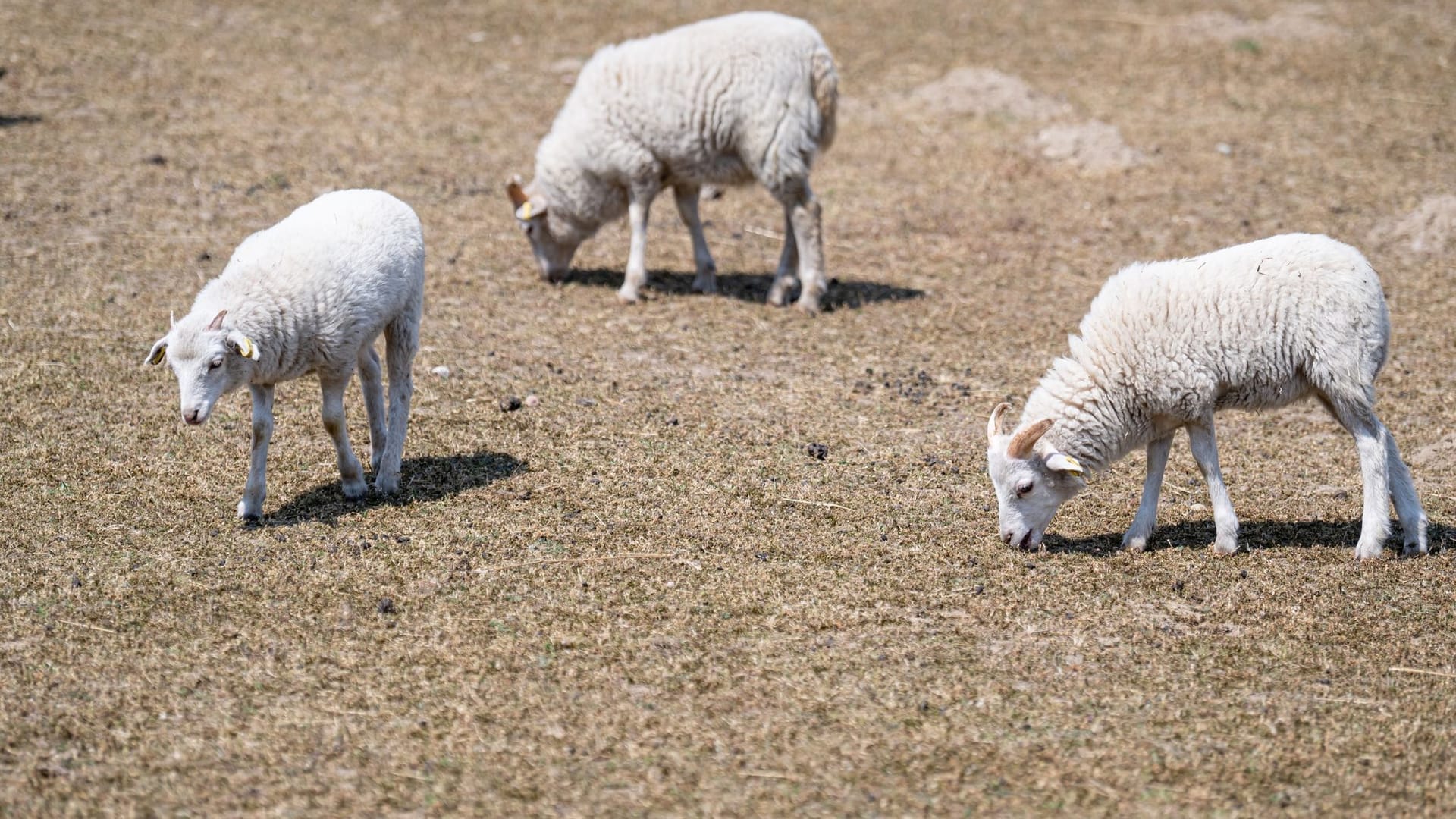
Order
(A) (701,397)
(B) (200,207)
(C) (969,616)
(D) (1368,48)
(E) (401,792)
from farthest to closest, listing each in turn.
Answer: (D) (1368,48) → (B) (200,207) → (A) (701,397) → (C) (969,616) → (E) (401,792)

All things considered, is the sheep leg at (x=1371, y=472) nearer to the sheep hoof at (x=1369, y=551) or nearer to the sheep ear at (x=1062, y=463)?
the sheep hoof at (x=1369, y=551)

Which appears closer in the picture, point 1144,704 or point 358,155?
point 1144,704

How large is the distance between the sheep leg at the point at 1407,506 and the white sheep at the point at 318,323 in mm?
5287

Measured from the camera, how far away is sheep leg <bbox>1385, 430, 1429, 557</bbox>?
7.19 meters

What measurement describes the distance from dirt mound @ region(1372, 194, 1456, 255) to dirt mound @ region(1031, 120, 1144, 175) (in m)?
2.75

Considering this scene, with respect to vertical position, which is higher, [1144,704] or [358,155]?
[1144,704]

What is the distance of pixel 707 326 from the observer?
11.1 m

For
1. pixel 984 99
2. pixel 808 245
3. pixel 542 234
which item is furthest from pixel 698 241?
pixel 984 99

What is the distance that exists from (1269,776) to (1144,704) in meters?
0.63

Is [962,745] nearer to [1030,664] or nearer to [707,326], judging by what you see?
[1030,664]

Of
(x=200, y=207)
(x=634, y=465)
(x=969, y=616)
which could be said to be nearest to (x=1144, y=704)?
(x=969, y=616)

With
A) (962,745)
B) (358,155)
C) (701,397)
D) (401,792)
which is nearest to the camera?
(401,792)

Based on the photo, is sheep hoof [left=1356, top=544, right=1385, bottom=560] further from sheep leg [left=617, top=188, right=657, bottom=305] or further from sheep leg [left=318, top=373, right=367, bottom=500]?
sheep leg [left=617, top=188, right=657, bottom=305]

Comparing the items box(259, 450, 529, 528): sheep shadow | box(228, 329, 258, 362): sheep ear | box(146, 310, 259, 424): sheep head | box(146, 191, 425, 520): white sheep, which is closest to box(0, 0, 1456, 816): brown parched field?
box(259, 450, 529, 528): sheep shadow
